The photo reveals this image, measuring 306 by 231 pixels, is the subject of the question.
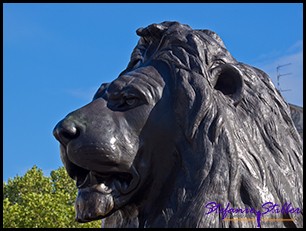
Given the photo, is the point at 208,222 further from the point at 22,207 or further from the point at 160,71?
the point at 22,207

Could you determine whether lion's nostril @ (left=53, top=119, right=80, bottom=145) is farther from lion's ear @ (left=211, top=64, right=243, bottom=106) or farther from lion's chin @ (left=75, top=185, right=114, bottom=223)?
lion's ear @ (left=211, top=64, right=243, bottom=106)

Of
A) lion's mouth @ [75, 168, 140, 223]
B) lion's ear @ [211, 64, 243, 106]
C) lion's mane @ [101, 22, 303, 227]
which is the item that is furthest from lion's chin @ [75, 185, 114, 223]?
lion's ear @ [211, 64, 243, 106]

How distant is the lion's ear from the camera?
10.9ft

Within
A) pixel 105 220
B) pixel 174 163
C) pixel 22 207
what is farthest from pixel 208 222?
pixel 22 207

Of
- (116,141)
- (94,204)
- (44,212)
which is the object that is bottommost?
(94,204)

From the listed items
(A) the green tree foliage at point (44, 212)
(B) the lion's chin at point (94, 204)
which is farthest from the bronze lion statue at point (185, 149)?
(A) the green tree foliage at point (44, 212)

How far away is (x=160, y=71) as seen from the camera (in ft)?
11.1

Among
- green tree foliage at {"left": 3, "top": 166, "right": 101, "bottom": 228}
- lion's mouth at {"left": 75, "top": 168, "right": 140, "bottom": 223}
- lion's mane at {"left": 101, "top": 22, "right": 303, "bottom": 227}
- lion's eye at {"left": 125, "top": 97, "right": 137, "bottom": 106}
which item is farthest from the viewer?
green tree foliage at {"left": 3, "top": 166, "right": 101, "bottom": 228}

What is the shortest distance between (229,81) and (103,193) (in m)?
0.88

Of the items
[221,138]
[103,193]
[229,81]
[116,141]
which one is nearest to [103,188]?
[103,193]

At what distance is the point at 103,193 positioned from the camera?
3201 mm

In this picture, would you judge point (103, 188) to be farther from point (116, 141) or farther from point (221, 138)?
point (221, 138)

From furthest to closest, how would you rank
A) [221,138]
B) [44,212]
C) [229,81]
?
[44,212], [229,81], [221,138]

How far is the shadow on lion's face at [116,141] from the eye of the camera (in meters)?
3.14
